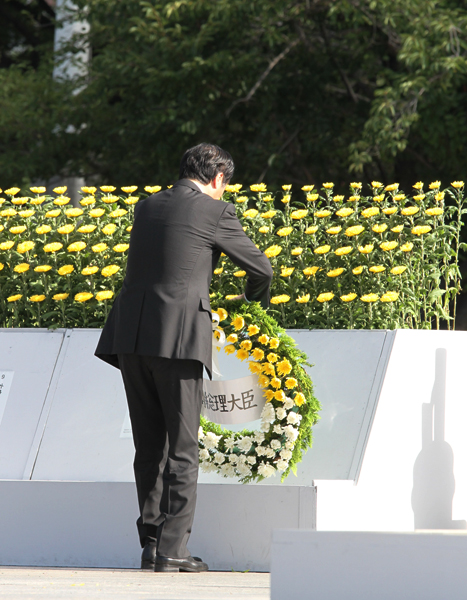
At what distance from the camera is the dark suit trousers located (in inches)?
121

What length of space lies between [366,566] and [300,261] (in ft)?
7.12

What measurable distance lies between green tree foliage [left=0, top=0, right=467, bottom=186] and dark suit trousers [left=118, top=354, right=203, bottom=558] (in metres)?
4.89

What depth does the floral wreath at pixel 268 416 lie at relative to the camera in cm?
337

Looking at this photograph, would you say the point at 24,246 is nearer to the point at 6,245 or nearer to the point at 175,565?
the point at 6,245

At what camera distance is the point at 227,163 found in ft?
11.0

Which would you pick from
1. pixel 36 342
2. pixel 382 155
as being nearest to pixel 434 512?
pixel 36 342

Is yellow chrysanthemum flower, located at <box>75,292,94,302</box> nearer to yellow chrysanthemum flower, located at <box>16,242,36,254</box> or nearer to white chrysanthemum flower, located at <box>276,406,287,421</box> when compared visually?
yellow chrysanthemum flower, located at <box>16,242,36,254</box>

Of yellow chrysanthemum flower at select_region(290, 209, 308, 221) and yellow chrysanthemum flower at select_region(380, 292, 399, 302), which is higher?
yellow chrysanthemum flower at select_region(290, 209, 308, 221)

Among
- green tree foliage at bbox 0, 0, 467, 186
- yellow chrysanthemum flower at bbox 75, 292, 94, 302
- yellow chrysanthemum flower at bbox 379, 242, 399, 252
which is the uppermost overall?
green tree foliage at bbox 0, 0, 467, 186

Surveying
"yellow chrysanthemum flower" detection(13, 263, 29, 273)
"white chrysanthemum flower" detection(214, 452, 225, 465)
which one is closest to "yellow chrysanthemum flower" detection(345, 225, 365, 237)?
"white chrysanthemum flower" detection(214, 452, 225, 465)

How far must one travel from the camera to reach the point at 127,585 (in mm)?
2807

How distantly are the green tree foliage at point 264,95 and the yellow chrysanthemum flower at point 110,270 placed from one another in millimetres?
3984

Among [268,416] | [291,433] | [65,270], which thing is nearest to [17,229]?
[65,270]

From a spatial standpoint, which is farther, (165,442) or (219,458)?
(219,458)
